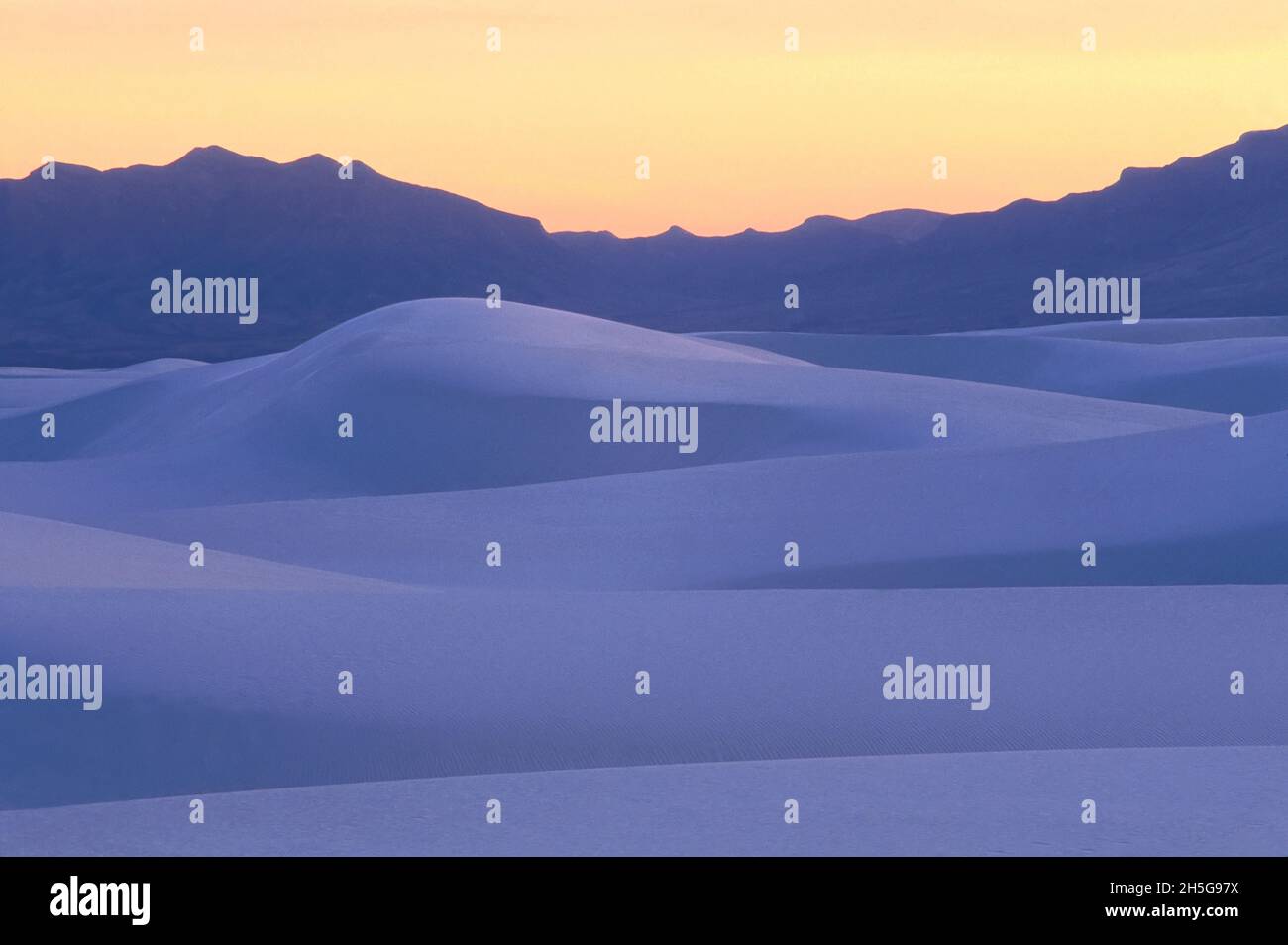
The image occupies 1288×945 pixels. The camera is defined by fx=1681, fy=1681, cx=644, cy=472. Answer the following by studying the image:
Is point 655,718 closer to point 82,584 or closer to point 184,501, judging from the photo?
point 82,584

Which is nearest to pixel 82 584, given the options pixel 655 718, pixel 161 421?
pixel 655 718

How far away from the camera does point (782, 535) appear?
17188 millimetres

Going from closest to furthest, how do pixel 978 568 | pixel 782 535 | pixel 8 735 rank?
pixel 8 735 → pixel 978 568 → pixel 782 535

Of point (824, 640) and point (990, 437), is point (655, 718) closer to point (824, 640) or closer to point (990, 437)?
point (824, 640)

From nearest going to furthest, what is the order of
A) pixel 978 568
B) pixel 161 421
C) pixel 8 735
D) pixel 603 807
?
pixel 603 807 → pixel 8 735 → pixel 978 568 → pixel 161 421

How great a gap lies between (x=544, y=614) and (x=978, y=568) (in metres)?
4.83

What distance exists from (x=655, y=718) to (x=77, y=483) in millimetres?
19394

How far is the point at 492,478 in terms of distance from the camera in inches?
1081

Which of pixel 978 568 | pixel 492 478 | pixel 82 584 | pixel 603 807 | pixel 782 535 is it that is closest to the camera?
Result: pixel 603 807

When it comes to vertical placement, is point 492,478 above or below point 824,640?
above

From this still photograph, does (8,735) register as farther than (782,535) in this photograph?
No

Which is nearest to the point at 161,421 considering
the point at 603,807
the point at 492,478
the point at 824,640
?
the point at 492,478
